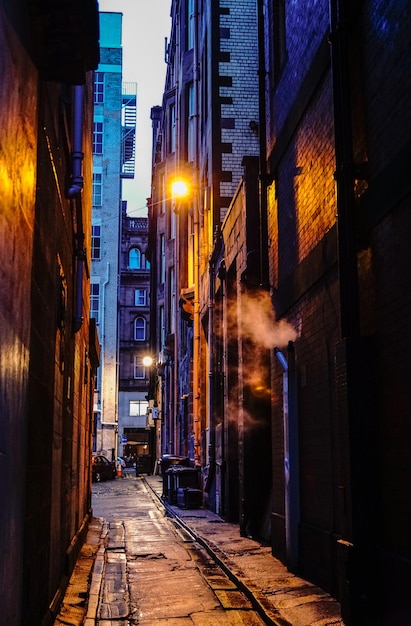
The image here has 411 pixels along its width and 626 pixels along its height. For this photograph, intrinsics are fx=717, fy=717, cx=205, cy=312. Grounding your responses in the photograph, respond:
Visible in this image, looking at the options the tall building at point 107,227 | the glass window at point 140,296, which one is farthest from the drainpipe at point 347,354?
the glass window at point 140,296

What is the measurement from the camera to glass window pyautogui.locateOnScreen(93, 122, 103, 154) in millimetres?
→ 56562

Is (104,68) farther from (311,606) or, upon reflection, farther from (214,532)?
(311,606)

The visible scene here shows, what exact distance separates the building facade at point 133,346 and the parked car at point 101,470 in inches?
935

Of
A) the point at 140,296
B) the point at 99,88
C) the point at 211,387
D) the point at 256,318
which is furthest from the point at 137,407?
the point at 256,318

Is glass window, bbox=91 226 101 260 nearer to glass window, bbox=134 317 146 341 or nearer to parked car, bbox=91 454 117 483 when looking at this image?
glass window, bbox=134 317 146 341

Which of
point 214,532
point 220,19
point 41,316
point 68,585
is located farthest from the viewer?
point 220,19

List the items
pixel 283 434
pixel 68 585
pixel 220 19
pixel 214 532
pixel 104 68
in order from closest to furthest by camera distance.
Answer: pixel 68 585 < pixel 283 434 < pixel 214 532 < pixel 220 19 < pixel 104 68

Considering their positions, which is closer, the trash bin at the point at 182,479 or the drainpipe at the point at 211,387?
the drainpipe at the point at 211,387

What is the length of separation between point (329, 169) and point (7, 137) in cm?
530

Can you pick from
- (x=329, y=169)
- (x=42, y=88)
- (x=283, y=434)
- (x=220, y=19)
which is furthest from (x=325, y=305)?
(x=220, y=19)

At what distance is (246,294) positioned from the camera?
14.2m

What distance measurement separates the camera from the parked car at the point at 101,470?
38312 millimetres

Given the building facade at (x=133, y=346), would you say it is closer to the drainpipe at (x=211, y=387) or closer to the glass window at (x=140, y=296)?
the glass window at (x=140, y=296)

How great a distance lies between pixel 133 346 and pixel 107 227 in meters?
13.4
